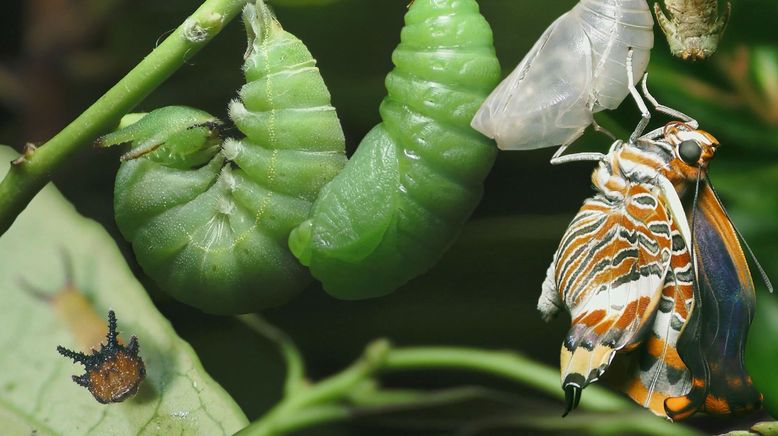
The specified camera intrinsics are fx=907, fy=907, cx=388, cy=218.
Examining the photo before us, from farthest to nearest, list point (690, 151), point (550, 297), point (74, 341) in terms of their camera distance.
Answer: point (74, 341)
point (550, 297)
point (690, 151)

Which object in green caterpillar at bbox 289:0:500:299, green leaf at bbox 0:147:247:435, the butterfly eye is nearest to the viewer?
the butterfly eye

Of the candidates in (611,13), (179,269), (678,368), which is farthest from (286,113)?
(678,368)

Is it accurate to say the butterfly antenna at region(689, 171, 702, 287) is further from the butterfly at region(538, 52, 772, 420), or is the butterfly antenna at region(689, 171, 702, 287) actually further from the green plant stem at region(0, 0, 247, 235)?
the green plant stem at region(0, 0, 247, 235)

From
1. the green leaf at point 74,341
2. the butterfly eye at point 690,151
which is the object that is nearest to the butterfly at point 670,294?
the butterfly eye at point 690,151

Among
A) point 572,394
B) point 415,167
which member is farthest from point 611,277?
point 415,167

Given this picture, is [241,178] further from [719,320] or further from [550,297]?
[719,320]

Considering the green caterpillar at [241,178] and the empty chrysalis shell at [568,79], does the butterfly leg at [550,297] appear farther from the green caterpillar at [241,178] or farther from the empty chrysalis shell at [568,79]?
the green caterpillar at [241,178]

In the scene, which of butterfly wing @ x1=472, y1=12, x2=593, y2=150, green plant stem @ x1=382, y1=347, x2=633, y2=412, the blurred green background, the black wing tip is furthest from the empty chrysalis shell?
green plant stem @ x1=382, y1=347, x2=633, y2=412
